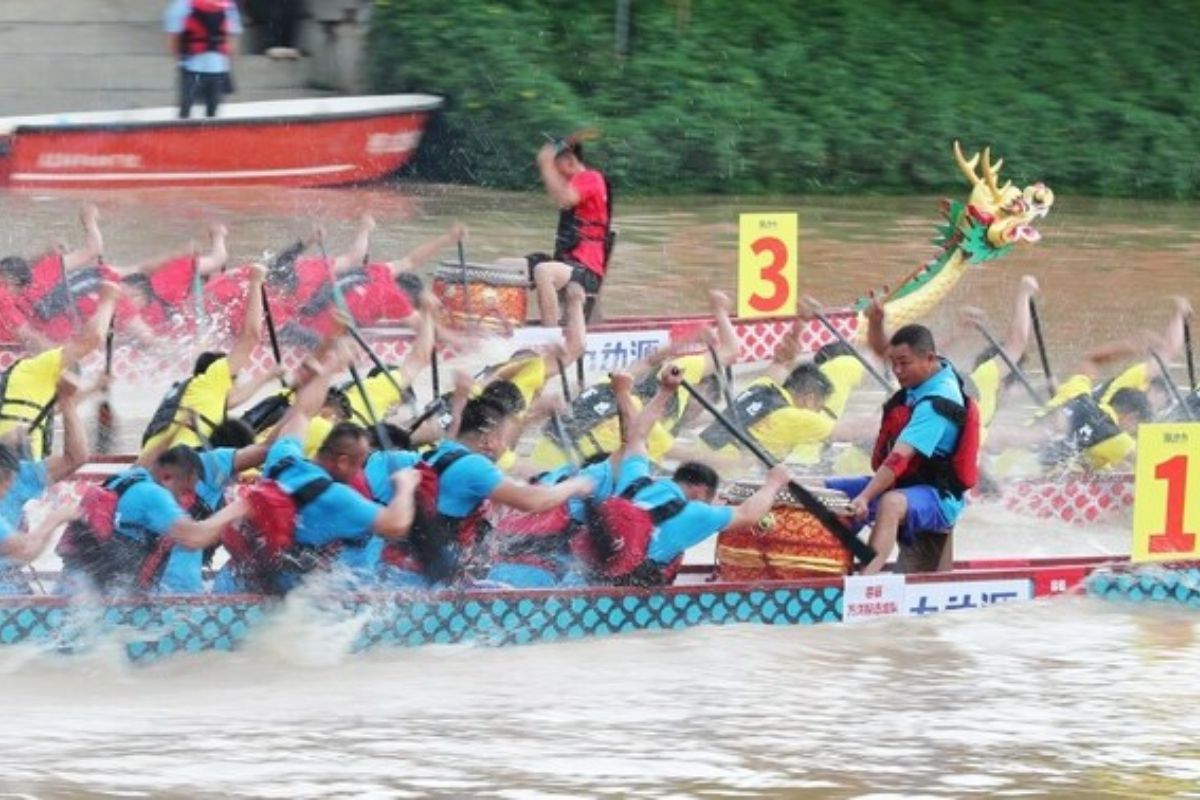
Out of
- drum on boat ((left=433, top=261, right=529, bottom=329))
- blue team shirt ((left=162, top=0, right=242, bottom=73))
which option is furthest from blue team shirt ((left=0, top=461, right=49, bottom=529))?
blue team shirt ((left=162, top=0, right=242, bottom=73))

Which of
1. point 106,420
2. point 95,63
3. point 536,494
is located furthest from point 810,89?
point 536,494

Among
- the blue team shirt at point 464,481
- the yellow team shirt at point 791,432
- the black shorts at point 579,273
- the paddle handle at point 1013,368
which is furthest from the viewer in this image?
the black shorts at point 579,273

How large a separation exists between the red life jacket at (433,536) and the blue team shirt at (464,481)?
2 centimetres

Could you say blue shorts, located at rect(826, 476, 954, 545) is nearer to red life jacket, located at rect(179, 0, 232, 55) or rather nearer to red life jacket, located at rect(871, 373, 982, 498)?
red life jacket, located at rect(871, 373, 982, 498)

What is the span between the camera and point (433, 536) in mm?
9898

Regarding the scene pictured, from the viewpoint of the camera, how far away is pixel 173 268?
15148 mm

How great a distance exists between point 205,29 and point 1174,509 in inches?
501

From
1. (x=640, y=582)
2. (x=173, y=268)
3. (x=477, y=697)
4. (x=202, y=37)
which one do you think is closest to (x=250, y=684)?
(x=477, y=697)

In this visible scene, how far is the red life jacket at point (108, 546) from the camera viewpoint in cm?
952

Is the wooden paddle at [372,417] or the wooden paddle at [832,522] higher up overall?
the wooden paddle at [372,417]

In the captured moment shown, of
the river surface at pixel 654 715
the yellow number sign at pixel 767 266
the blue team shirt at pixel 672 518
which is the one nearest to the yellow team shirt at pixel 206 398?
the river surface at pixel 654 715

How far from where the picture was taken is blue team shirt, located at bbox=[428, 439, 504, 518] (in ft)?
32.2

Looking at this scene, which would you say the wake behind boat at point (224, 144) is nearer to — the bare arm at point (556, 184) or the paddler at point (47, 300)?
the bare arm at point (556, 184)

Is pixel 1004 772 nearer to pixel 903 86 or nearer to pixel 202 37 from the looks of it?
pixel 202 37
